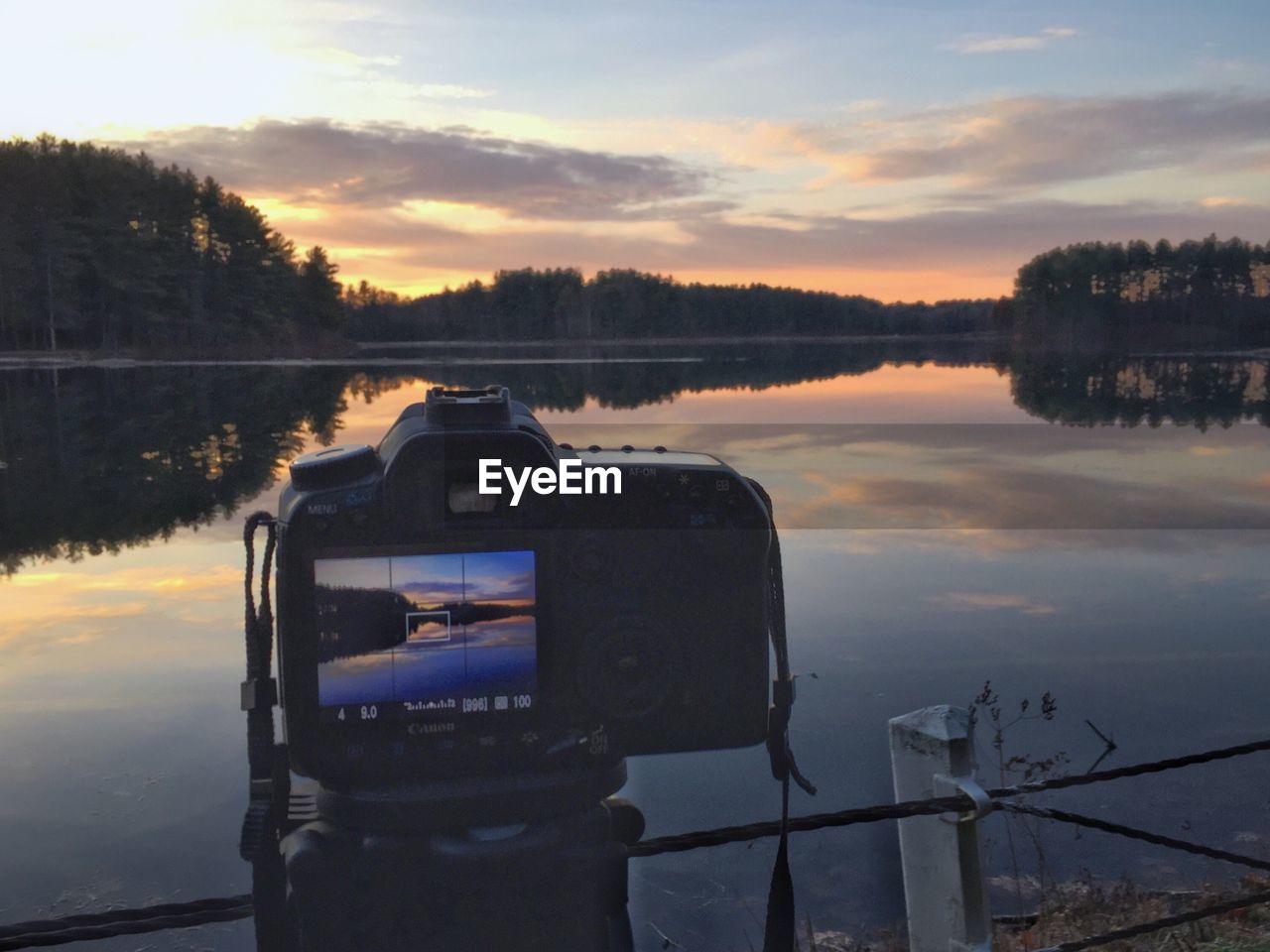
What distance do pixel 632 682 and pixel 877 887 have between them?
3.91 metres

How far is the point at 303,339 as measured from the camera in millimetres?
71375

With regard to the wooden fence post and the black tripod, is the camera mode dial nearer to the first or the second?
the black tripod

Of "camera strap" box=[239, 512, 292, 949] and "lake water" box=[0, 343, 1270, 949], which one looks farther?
"lake water" box=[0, 343, 1270, 949]

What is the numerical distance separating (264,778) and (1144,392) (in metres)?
42.0

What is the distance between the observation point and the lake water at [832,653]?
519cm

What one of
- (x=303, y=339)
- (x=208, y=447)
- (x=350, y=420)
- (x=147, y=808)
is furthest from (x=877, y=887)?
(x=303, y=339)

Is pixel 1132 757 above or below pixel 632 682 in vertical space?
below

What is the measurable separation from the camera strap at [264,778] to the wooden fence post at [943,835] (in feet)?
3.11

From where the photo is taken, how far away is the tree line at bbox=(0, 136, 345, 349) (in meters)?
51.6

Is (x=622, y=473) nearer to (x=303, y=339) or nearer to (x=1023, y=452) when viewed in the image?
(x=1023, y=452)

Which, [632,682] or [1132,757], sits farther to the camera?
[1132,757]

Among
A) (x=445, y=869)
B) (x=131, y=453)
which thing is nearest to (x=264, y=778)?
(x=445, y=869)

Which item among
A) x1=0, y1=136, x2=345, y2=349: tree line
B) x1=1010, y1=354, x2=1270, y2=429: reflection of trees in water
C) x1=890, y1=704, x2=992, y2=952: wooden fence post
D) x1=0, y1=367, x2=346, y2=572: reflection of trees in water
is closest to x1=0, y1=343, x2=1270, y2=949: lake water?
x1=0, y1=367, x2=346, y2=572: reflection of trees in water

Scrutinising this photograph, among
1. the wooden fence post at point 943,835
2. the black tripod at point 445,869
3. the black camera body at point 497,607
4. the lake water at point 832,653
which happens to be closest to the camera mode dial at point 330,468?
the black camera body at point 497,607
